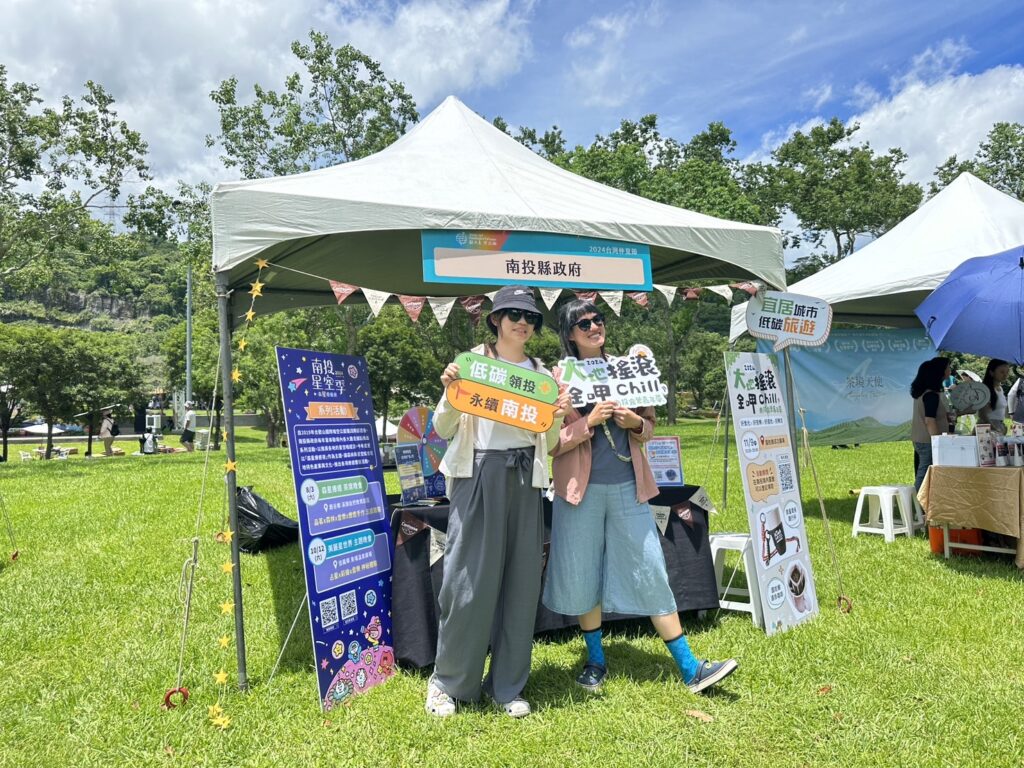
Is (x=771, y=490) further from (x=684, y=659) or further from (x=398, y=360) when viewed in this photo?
(x=398, y=360)

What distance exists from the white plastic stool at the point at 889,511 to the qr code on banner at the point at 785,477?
8.79 ft

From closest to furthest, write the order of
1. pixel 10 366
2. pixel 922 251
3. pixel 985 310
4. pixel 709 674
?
pixel 709 674 → pixel 985 310 → pixel 922 251 → pixel 10 366

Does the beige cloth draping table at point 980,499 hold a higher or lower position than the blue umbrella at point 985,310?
lower

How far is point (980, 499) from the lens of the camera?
16.5ft

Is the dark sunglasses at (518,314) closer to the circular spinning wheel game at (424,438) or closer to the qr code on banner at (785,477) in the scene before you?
the circular spinning wheel game at (424,438)

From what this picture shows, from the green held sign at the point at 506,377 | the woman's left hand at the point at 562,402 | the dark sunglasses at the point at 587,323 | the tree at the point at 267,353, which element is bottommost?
the woman's left hand at the point at 562,402

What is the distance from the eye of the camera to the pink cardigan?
3014mm

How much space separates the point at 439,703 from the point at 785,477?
7.89 ft

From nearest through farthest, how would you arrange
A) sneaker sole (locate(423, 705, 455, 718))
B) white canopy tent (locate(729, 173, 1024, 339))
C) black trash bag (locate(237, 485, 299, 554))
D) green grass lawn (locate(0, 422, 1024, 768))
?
1. green grass lawn (locate(0, 422, 1024, 768))
2. sneaker sole (locate(423, 705, 455, 718))
3. black trash bag (locate(237, 485, 299, 554))
4. white canopy tent (locate(729, 173, 1024, 339))

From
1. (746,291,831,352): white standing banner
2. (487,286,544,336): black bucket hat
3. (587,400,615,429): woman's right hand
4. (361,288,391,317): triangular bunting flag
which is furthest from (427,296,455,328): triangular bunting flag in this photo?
(746,291,831,352): white standing banner

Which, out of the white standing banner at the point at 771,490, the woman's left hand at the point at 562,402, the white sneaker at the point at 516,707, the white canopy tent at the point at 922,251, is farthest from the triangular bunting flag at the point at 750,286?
the white sneaker at the point at 516,707

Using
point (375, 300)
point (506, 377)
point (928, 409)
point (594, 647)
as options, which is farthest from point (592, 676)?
point (928, 409)

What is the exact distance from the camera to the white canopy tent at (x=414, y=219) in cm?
314

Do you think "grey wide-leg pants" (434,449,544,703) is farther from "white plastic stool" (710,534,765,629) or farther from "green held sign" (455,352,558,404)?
"white plastic stool" (710,534,765,629)
